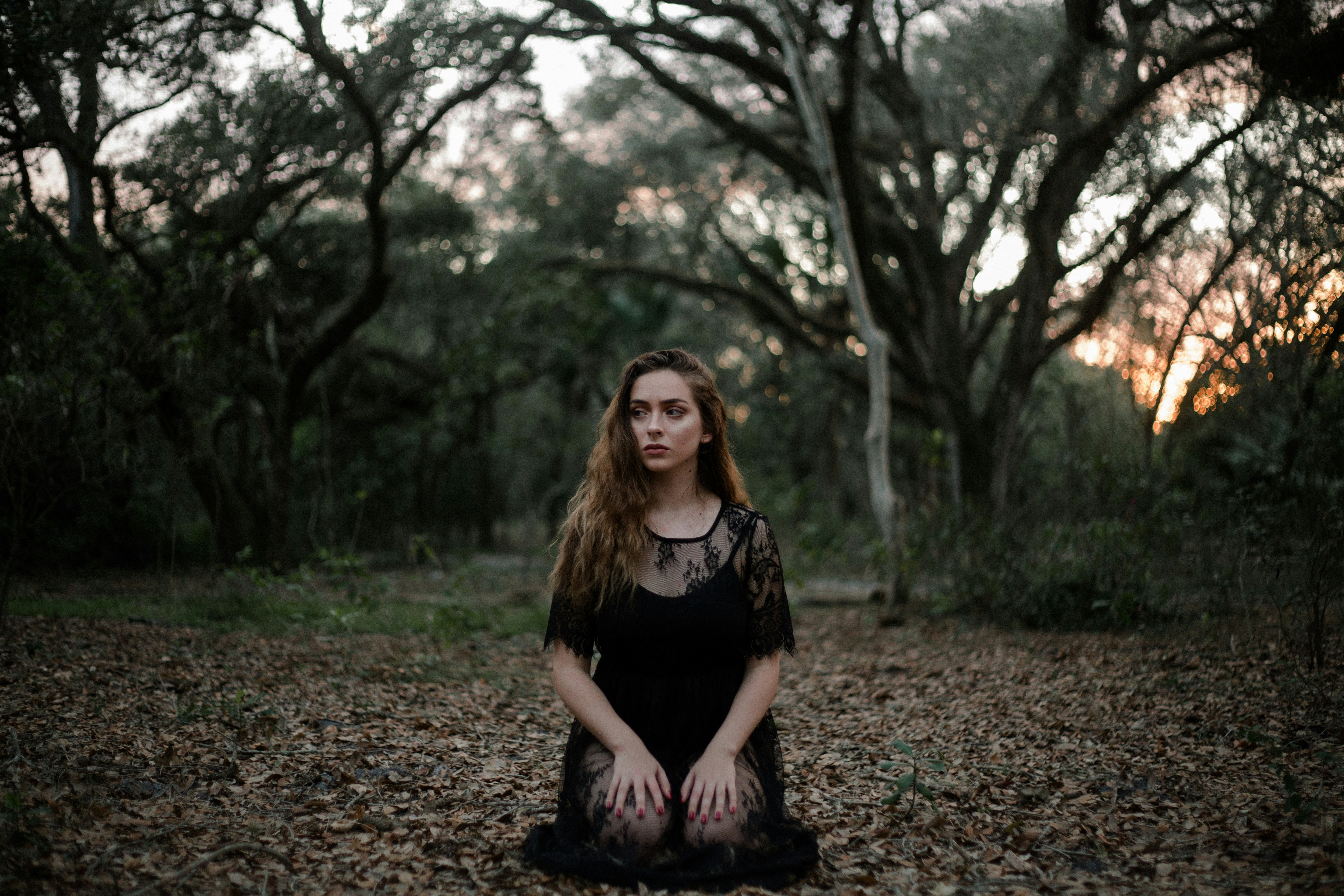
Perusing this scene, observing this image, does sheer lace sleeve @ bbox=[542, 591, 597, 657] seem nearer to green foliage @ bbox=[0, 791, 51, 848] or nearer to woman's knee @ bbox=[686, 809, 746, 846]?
woman's knee @ bbox=[686, 809, 746, 846]

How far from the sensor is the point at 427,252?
42.9 feet

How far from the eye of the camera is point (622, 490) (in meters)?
2.64

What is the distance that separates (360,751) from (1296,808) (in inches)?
133

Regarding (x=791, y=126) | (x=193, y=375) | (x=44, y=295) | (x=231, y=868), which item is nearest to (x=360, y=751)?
(x=231, y=868)

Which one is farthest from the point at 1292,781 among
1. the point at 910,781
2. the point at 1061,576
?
the point at 1061,576

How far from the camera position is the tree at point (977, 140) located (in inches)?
312

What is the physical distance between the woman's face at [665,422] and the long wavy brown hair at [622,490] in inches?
1.2

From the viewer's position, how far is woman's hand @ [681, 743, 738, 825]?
2320 millimetres

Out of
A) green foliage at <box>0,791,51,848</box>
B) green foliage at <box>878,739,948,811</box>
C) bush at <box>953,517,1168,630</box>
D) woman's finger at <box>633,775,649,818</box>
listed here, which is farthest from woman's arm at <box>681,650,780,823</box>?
bush at <box>953,517,1168,630</box>

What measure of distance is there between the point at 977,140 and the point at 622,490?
350 inches

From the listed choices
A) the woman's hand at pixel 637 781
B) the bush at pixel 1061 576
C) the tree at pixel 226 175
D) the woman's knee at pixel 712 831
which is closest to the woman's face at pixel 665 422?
the woman's hand at pixel 637 781

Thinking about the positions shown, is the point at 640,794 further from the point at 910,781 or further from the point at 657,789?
the point at 910,781

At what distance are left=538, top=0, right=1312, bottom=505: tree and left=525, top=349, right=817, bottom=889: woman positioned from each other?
5.61 m

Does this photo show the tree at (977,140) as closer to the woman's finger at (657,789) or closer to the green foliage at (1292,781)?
the green foliage at (1292,781)
